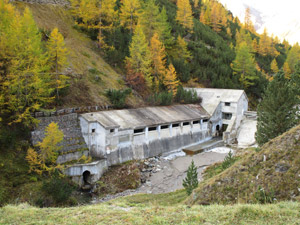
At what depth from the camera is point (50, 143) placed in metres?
20.0

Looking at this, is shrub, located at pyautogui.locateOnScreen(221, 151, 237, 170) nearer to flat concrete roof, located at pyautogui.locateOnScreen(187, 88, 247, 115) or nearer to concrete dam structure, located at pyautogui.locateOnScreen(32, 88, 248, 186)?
concrete dam structure, located at pyautogui.locateOnScreen(32, 88, 248, 186)

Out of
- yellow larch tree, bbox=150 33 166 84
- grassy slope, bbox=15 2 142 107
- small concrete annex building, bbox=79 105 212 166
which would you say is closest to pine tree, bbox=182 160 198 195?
small concrete annex building, bbox=79 105 212 166

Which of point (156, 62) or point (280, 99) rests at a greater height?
point (156, 62)

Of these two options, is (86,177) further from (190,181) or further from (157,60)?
(157,60)

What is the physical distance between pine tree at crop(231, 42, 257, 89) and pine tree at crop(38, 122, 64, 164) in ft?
133

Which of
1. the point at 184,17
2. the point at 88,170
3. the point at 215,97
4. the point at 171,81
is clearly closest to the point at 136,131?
the point at 88,170

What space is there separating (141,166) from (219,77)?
105ft

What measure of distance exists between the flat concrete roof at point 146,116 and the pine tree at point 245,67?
56.4 ft

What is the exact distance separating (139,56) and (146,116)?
12145 millimetres

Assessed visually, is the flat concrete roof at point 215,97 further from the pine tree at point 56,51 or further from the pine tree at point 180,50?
the pine tree at point 56,51

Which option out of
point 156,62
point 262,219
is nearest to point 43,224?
point 262,219

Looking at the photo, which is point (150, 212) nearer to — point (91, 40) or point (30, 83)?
point (30, 83)

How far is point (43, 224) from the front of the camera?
8.45m

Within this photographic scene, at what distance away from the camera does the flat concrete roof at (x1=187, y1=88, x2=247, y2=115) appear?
38219 mm
